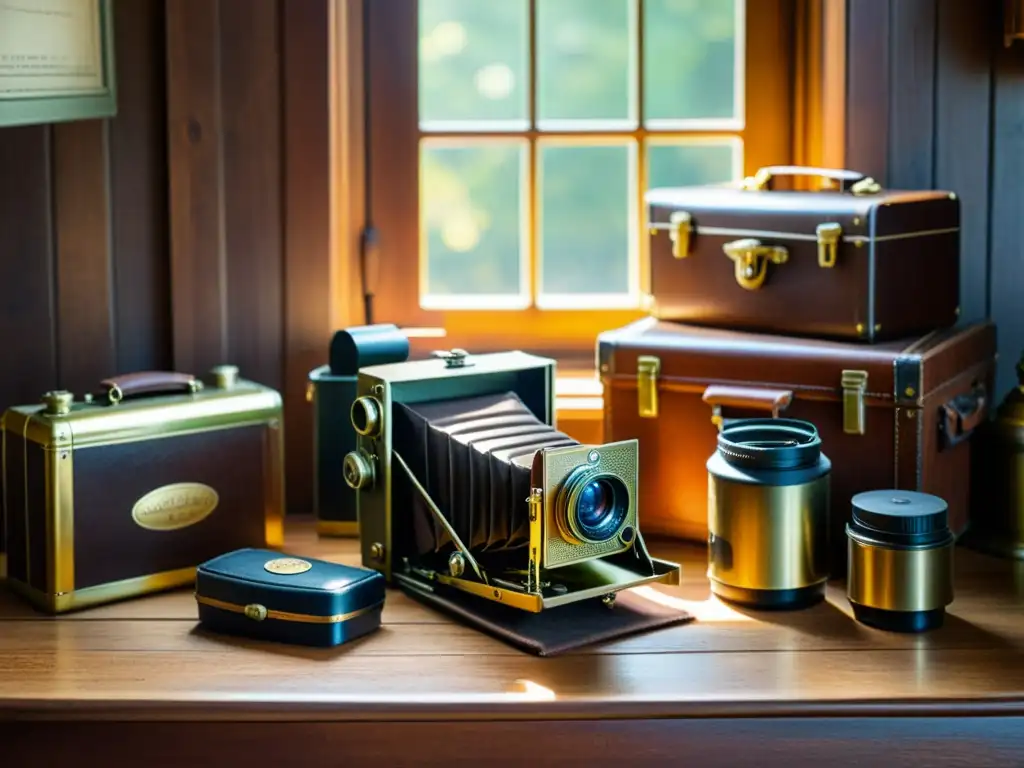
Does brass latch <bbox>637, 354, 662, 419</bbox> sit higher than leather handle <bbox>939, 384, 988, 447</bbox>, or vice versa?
brass latch <bbox>637, 354, 662, 419</bbox>

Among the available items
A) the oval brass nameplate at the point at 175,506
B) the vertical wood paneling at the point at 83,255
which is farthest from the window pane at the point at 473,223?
the oval brass nameplate at the point at 175,506

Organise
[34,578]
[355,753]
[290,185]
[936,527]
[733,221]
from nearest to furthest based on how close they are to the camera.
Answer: [355,753], [936,527], [34,578], [733,221], [290,185]

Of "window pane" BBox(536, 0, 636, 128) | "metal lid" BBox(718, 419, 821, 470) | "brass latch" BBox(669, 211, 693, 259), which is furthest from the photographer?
"window pane" BBox(536, 0, 636, 128)

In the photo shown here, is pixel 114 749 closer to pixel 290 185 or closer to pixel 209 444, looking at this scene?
pixel 209 444

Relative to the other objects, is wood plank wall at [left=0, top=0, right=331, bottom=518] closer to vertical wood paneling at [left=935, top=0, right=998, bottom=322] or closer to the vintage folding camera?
the vintage folding camera

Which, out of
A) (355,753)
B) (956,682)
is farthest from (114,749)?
(956,682)

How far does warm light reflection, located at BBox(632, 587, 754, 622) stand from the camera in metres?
2.08

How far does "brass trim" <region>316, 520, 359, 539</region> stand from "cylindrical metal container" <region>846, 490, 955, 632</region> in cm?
81

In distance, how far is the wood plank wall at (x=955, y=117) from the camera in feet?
8.23

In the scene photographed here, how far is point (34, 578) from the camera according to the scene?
214 cm

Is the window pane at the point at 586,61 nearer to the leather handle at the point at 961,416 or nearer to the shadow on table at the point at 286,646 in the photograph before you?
the leather handle at the point at 961,416

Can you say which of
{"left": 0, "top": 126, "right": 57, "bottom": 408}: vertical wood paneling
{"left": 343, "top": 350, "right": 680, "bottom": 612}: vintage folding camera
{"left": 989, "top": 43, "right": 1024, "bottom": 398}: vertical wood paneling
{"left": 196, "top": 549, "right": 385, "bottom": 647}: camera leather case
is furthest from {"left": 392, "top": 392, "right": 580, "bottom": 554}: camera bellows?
{"left": 989, "top": 43, "right": 1024, "bottom": 398}: vertical wood paneling

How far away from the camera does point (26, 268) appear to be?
8.05ft

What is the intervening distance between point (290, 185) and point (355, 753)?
107cm
